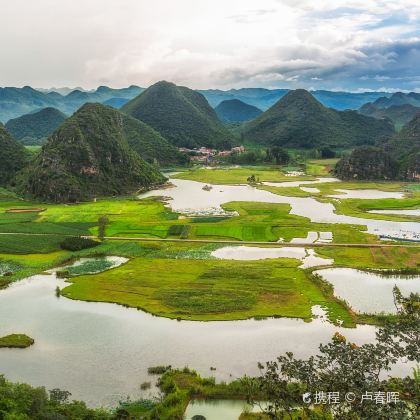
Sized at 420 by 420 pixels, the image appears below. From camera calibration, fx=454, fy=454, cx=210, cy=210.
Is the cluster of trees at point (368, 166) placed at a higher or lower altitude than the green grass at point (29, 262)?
higher

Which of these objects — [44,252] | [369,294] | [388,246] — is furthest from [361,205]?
[44,252]

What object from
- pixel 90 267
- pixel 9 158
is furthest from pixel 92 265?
pixel 9 158

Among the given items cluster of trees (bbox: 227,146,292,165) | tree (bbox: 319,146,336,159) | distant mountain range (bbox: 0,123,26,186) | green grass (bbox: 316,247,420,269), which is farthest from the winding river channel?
tree (bbox: 319,146,336,159)

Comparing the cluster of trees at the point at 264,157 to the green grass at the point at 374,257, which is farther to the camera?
the cluster of trees at the point at 264,157

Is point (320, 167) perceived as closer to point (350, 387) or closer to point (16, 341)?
point (16, 341)

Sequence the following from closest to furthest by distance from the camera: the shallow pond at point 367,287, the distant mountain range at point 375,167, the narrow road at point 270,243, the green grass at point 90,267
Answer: the shallow pond at point 367,287 → the green grass at point 90,267 → the narrow road at point 270,243 → the distant mountain range at point 375,167

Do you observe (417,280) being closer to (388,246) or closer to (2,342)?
(388,246)

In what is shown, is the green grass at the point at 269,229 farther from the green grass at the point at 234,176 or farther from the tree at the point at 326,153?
the tree at the point at 326,153

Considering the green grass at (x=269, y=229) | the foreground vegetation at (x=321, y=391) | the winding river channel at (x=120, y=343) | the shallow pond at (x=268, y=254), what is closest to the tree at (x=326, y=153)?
the green grass at (x=269, y=229)
